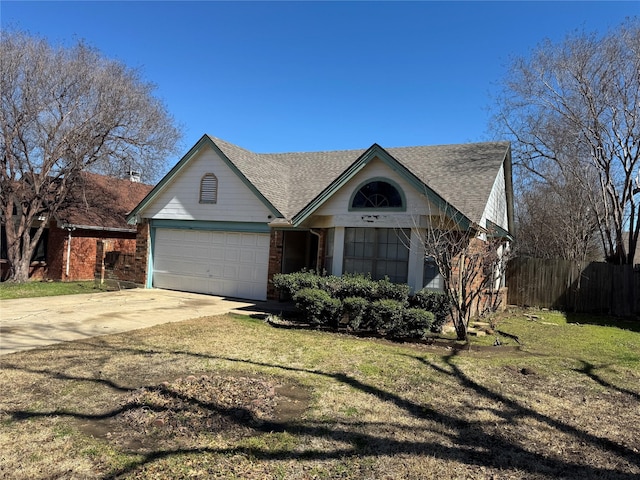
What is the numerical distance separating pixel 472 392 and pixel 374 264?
6.44 metres

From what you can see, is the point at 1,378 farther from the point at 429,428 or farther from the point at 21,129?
the point at 21,129

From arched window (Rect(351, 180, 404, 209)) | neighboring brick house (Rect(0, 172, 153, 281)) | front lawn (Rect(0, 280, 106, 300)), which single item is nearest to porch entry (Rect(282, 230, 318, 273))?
arched window (Rect(351, 180, 404, 209))

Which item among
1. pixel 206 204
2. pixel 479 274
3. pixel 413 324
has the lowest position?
pixel 413 324

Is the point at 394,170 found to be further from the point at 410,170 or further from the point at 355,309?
the point at 355,309

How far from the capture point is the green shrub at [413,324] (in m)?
9.46

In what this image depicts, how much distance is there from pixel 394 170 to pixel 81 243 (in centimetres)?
1482

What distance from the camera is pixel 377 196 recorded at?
1258 cm

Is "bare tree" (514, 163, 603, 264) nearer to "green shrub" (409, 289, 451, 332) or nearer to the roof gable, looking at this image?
the roof gable

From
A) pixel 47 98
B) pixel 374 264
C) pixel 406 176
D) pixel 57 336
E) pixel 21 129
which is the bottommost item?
pixel 57 336

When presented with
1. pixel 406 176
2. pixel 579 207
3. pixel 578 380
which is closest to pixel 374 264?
pixel 406 176

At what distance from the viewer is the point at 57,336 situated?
8656mm

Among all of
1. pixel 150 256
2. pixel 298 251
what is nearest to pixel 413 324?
pixel 298 251

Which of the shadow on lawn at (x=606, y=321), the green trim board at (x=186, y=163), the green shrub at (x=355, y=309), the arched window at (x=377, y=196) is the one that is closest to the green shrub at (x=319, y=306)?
the green shrub at (x=355, y=309)

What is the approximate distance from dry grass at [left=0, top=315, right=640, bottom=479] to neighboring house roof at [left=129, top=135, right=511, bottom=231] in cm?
526
